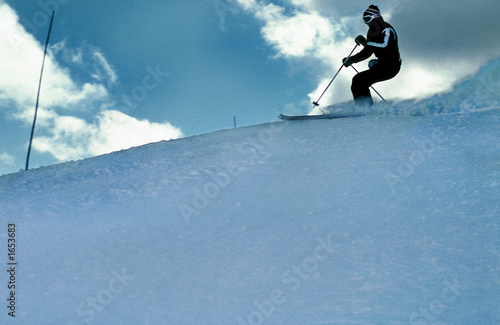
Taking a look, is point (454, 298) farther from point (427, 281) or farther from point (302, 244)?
point (302, 244)

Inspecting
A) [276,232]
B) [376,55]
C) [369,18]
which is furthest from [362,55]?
[276,232]

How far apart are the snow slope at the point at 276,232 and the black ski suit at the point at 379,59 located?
1.08 m

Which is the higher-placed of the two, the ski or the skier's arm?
the skier's arm

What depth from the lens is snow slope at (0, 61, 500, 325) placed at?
257 centimetres

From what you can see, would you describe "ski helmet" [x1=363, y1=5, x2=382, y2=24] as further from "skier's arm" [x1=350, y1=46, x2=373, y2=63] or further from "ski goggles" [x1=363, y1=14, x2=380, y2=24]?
"skier's arm" [x1=350, y1=46, x2=373, y2=63]

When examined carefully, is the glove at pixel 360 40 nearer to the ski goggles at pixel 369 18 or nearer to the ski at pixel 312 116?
the ski goggles at pixel 369 18

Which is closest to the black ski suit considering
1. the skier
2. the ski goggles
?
the skier

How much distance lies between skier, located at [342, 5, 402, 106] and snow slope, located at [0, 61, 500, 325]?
1098 mm

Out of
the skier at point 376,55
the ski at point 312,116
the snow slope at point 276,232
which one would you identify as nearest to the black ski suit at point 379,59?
the skier at point 376,55

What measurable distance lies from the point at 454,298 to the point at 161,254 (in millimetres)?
2143

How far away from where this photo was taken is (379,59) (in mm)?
6707

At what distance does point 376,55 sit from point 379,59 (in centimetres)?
9

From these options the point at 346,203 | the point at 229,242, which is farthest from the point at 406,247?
the point at 229,242

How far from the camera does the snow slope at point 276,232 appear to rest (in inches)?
101
